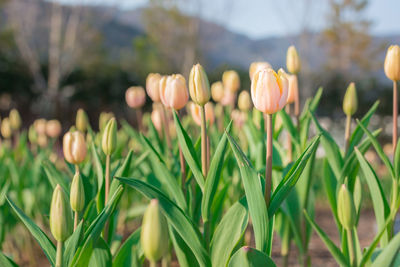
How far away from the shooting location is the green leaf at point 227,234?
94 cm

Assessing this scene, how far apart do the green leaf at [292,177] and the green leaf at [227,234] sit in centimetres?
8

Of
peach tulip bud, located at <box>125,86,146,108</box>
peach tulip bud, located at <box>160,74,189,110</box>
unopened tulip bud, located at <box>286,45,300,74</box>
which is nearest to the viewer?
peach tulip bud, located at <box>160,74,189,110</box>

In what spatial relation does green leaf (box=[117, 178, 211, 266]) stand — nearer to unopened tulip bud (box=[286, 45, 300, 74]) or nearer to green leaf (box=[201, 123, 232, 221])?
green leaf (box=[201, 123, 232, 221])

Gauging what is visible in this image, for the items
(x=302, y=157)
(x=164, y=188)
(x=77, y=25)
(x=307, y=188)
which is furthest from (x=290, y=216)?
(x=77, y=25)

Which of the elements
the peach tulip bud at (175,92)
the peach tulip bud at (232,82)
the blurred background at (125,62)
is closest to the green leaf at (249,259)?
the peach tulip bud at (175,92)

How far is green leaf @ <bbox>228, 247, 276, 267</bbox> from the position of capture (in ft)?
2.53

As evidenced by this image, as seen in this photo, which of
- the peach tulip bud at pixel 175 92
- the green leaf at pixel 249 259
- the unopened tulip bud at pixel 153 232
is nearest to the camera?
the unopened tulip bud at pixel 153 232

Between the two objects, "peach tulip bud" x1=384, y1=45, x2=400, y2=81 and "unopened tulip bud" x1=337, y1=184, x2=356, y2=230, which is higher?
"peach tulip bud" x1=384, y1=45, x2=400, y2=81

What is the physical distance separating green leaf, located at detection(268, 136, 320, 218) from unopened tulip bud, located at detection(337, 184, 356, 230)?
0.10m

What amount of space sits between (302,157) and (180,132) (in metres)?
0.31

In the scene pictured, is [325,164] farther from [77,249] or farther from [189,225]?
[77,249]

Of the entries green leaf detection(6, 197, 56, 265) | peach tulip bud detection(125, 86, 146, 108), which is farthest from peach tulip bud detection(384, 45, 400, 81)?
peach tulip bud detection(125, 86, 146, 108)

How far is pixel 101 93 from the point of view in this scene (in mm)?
12383

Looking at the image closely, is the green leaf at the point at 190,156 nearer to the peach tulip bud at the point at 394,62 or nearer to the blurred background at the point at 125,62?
the peach tulip bud at the point at 394,62
